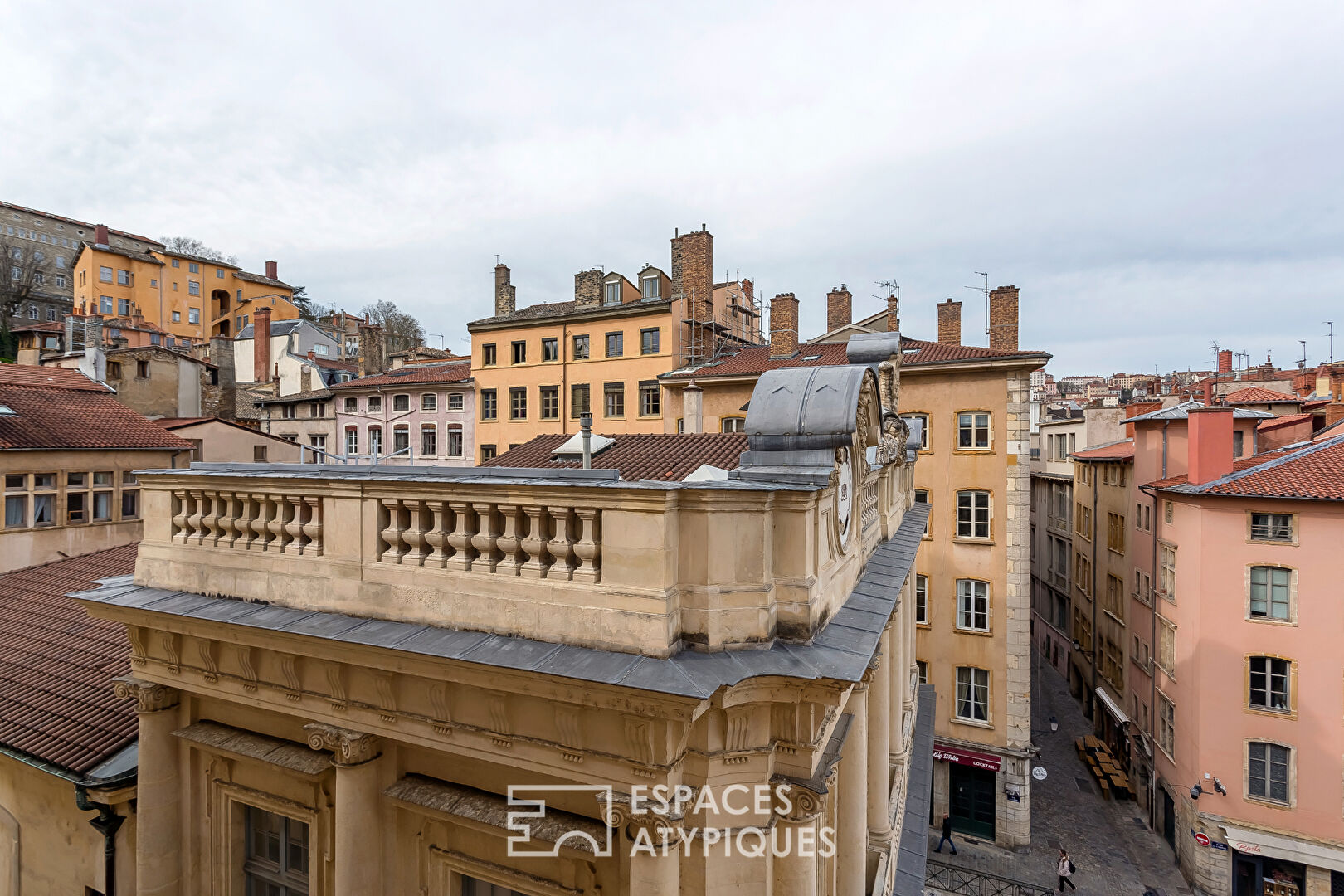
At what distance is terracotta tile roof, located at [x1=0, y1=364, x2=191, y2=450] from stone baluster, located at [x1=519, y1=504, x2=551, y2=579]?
21900 mm

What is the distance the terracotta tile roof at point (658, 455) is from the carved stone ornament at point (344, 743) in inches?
423

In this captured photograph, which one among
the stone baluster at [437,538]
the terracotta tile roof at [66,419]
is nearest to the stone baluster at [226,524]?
the stone baluster at [437,538]

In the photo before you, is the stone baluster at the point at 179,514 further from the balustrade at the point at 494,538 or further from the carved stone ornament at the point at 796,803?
the carved stone ornament at the point at 796,803

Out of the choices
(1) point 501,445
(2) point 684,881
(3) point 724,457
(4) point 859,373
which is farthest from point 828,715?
(1) point 501,445

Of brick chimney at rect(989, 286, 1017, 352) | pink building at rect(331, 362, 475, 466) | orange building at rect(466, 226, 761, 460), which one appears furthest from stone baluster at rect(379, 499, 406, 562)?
pink building at rect(331, 362, 475, 466)

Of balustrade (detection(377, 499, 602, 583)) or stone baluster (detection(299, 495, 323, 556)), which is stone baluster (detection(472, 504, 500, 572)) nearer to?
balustrade (detection(377, 499, 602, 583))

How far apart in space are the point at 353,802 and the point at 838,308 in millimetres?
36726

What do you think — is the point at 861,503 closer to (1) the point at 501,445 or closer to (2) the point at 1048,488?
(1) the point at 501,445

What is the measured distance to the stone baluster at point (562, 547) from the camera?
5066mm

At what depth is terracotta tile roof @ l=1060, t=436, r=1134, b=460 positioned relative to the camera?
3534 centimetres

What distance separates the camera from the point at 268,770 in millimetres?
7059

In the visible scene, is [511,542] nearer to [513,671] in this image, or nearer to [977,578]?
[513,671]

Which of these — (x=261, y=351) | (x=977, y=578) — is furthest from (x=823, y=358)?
(x=261, y=351)

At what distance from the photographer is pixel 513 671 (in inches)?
189
